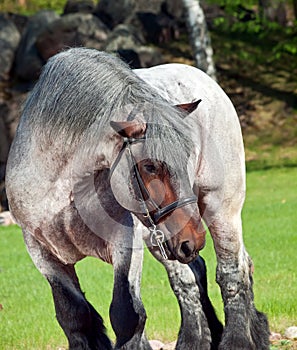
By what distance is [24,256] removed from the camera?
12789mm

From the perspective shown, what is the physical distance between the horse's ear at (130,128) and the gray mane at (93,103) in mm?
54

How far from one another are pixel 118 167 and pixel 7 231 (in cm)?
1081

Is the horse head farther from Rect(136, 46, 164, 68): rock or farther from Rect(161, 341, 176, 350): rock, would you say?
Rect(136, 46, 164, 68): rock

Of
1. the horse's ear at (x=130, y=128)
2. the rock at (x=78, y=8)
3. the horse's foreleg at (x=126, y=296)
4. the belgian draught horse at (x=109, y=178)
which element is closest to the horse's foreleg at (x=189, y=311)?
the belgian draught horse at (x=109, y=178)

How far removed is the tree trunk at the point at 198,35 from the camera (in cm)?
2127

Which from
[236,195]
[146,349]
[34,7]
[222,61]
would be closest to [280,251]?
[236,195]

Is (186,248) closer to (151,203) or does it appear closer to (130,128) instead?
(151,203)

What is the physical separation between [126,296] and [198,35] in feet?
54.8

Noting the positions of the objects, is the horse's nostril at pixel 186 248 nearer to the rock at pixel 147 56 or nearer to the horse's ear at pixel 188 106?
the horse's ear at pixel 188 106

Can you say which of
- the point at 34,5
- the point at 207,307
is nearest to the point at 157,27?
the point at 34,5

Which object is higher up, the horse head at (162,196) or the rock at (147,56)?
the horse head at (162,196)

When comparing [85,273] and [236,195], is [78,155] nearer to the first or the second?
[236,195]

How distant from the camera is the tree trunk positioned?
2127 centimetres

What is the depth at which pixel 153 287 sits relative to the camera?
9.35 meters
